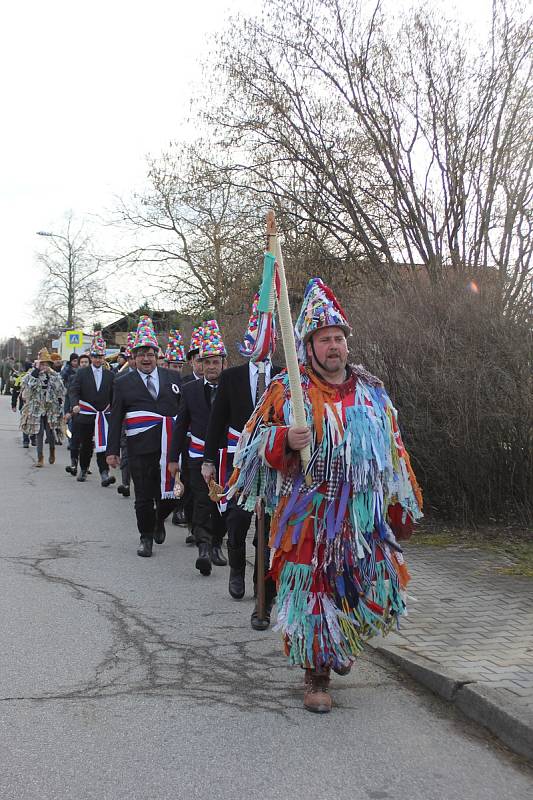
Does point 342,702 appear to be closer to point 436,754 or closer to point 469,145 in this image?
point 436,754

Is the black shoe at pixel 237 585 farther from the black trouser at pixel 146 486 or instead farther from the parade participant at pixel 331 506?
the parade participant at pixel 331 506

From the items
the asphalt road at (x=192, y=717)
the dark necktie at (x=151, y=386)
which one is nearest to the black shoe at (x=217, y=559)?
the asphalt road at (x=192, y=717)

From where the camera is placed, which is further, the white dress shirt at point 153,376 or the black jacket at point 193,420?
the white dress shirt at point 153,376

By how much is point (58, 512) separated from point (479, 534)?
5.13 metres

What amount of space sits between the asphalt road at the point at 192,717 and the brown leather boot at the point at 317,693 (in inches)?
2.0

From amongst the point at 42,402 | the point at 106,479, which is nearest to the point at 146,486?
the point at 106,479

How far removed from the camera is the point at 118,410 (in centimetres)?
851

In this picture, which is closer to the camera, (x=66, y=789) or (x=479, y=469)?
(x=66, y=789)

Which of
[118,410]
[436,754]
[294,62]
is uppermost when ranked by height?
[294,62]

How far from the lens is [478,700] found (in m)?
4.28

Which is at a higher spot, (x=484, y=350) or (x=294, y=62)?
(x=294, y=62)

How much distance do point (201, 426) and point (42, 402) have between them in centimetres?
915

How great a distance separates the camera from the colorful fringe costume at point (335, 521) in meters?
4.32

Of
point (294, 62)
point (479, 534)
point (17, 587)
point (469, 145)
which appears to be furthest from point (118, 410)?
point (294, 62)
